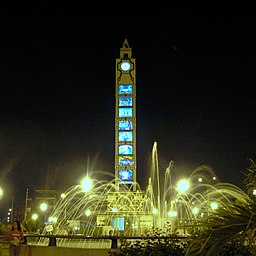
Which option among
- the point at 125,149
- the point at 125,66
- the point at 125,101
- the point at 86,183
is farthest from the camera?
the point at 125,66

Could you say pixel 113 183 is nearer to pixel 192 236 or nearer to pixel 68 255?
pixel 68 255

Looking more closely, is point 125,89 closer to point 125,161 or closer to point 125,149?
point 125,149

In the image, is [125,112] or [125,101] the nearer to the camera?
[125,112]

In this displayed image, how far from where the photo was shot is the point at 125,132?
52969 millimetres

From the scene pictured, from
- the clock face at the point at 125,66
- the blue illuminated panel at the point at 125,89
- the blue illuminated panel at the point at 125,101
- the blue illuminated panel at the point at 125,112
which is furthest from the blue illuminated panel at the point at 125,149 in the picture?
the clock face at the point at 125,66

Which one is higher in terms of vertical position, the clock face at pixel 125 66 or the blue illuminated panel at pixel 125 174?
the clock face at pixel 125 66

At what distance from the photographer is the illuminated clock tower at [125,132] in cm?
5250

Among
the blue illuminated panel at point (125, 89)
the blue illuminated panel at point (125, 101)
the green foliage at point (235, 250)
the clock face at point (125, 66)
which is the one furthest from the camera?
the clock face at point (125, 66)

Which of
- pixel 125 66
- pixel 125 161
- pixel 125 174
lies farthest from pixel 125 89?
pixel 125 174

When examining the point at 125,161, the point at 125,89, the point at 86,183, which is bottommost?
the point at 86,183

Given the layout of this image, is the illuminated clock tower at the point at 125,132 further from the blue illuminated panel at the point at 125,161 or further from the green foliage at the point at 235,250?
the green foliage at the point at 235,250

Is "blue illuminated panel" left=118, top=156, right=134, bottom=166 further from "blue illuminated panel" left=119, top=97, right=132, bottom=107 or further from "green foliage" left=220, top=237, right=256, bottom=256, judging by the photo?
"green foliage" left=220, top=237, right=256, bottom=256

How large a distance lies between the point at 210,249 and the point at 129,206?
48467 mm

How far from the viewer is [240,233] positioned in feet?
13.5
